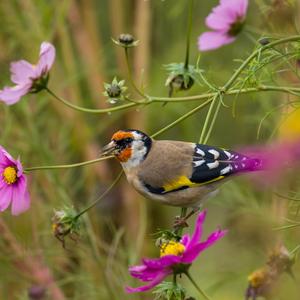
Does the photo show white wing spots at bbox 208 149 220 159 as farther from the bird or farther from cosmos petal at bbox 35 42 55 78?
cosmos petal at bbox 35 42 55 78

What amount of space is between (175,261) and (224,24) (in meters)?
0.25

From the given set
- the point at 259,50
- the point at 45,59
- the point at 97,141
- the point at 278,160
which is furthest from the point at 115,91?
the point at 97,141

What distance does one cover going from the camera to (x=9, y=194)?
88cm

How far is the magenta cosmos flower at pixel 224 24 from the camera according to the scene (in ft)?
2.56

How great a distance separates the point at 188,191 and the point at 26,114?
66 cm

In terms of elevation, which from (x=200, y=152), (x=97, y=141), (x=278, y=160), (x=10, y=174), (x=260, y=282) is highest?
(x=97, y=141)

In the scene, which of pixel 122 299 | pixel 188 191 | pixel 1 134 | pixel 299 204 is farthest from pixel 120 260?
pixel 299 204

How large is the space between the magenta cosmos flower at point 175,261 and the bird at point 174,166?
23 cm

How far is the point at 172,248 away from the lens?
2.51ft

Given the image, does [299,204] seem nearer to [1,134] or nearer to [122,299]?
[122,299]

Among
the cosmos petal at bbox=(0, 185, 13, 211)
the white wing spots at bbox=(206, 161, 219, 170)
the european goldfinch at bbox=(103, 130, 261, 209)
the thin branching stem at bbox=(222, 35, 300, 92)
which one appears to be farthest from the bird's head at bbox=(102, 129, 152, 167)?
the thin branching stem at bbox=(222, 35, 300, 92)

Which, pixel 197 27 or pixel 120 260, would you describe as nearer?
pixel 120 260

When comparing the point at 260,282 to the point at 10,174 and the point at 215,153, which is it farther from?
the point at 10,174

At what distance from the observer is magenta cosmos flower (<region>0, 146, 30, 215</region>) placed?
86 cm
